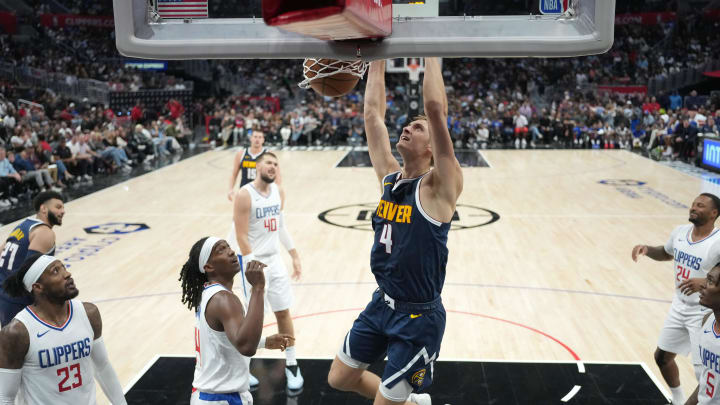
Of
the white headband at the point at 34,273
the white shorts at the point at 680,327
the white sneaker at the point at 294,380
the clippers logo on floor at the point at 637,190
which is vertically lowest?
the clippers logo on floor at the point at 637,190

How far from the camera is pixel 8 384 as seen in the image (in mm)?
2953

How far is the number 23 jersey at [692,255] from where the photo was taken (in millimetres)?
4441

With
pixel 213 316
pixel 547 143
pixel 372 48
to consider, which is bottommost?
pixel 547 143

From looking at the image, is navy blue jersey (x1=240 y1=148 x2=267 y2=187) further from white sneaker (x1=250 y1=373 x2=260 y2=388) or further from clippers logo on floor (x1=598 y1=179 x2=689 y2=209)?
clippers logo on floor (x1=598 y1=179 x2=689 y2=209)

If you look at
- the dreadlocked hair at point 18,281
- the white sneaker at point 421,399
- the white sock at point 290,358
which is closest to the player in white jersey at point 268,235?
the white sock at point 290,358

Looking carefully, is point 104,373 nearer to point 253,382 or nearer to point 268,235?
point 253,382

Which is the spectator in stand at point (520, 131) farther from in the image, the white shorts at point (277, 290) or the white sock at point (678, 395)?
the white sock at point (678, 395)

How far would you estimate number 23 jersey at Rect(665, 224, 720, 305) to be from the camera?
4.44 m

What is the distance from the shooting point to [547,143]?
2294 centimetres

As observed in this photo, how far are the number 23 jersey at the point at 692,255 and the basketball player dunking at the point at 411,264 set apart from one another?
214 centimetres

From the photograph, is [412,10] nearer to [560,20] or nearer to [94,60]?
[560,20]

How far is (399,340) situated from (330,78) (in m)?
1.32

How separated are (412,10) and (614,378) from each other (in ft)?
12.2

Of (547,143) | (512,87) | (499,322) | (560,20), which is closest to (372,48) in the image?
(560,20)
